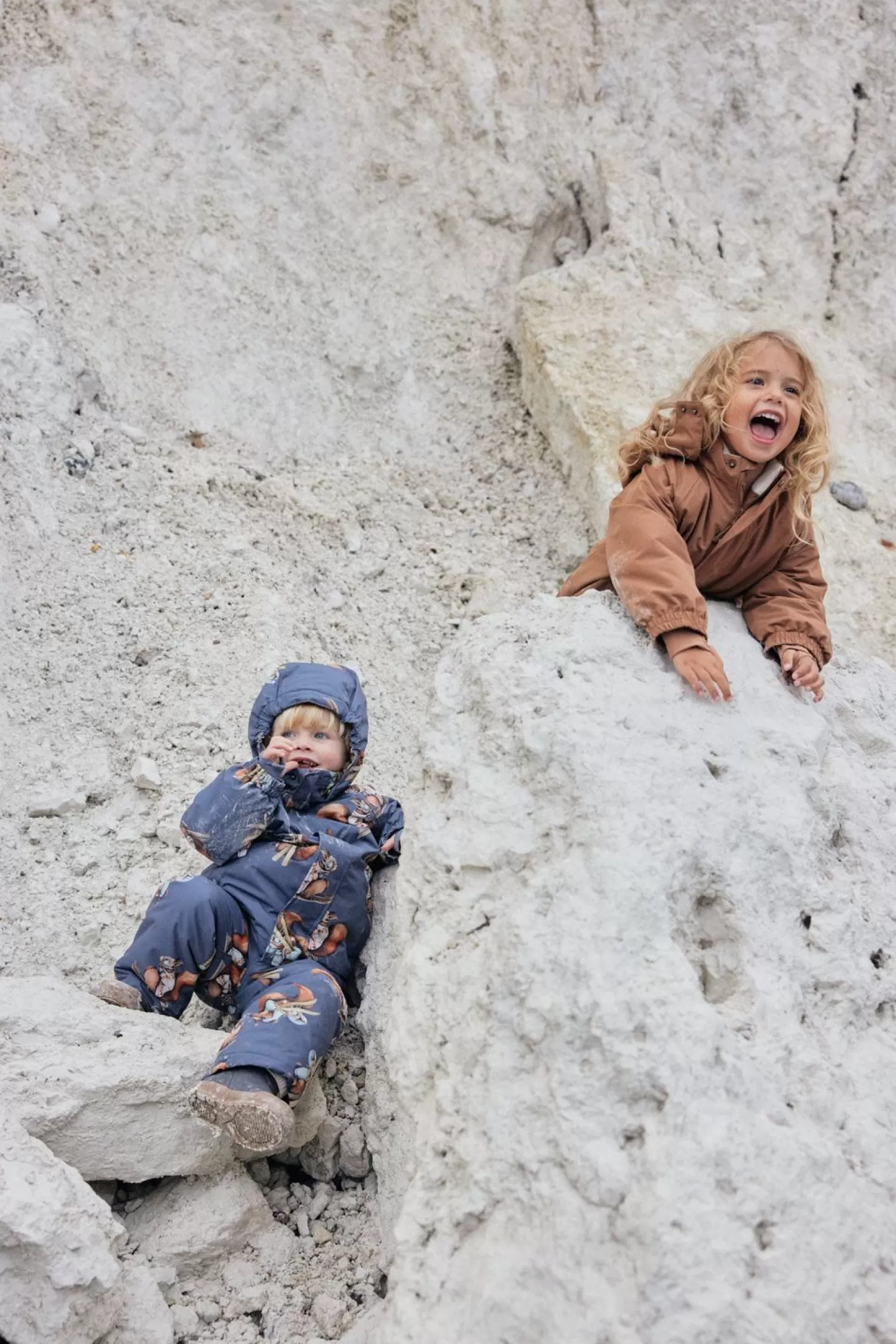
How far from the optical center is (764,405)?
265cm

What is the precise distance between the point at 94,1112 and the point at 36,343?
319 centimetres

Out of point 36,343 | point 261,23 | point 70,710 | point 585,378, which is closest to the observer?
point 70,710

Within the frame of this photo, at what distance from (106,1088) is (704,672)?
1.48 m

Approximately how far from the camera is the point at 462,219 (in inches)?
208

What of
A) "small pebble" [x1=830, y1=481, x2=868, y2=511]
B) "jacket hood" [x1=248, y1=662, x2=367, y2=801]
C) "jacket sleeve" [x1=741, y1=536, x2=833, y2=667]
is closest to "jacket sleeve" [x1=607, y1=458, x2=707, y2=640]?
"jacket sleeve" [x1=741, y1=536, x2=833, y2=667]

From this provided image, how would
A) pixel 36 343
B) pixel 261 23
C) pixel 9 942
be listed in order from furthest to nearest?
pixel 261 23 → pixel 36 343 → pixel 9 942

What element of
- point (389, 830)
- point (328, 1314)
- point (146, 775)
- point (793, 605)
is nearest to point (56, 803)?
point (146, 775)

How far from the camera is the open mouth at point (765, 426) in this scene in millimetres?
2650

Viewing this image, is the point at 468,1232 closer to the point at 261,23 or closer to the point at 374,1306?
the point at 374,1306

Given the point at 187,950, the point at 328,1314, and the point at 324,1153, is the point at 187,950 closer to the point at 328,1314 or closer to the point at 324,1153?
the point at 324,1153

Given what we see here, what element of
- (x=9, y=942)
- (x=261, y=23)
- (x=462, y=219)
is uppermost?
(x=261, y=23)

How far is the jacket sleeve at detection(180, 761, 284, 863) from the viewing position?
8.32 ft

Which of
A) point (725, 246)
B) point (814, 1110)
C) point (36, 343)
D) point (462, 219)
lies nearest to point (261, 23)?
point (462, 219)

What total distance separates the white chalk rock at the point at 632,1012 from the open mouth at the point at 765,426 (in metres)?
0.59
